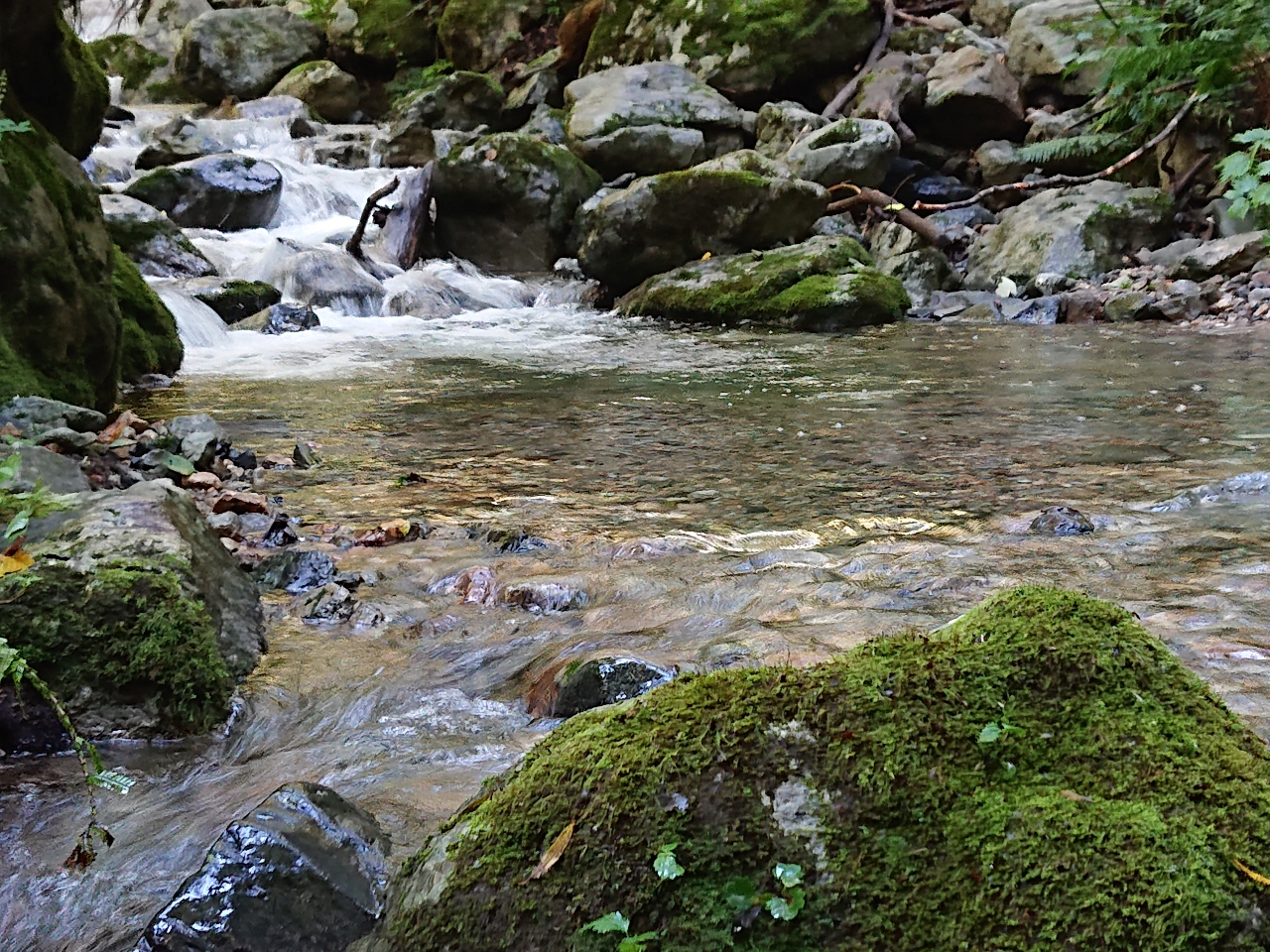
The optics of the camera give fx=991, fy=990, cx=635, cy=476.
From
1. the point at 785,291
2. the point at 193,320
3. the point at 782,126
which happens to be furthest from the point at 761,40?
the point at 193,320

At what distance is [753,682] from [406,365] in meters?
8.74

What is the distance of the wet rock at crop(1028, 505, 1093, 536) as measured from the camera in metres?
4.02

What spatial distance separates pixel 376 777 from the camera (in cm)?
238

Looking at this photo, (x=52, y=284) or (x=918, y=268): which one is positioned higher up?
(x=52, y=284)

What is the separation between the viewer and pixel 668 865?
1.39 m

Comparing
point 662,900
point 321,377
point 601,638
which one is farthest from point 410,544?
point 321,377

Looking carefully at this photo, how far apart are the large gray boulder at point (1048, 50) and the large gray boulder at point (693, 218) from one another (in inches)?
229

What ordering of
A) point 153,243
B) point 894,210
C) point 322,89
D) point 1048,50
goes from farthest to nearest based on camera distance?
point 322,89
point 1048,50
point 894,210
point 153,243

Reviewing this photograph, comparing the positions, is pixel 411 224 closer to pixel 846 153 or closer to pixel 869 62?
pixel 846 153

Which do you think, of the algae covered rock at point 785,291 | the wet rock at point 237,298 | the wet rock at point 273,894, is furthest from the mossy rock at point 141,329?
the wet rock at point 273,894

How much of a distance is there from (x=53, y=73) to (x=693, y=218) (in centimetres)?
838

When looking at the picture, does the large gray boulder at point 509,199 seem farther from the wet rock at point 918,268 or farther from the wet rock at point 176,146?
the wet rock at point 918,268

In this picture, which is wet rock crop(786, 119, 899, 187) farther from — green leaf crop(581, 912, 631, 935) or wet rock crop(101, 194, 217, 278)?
green leaf crop(581, 912, 631, 935)

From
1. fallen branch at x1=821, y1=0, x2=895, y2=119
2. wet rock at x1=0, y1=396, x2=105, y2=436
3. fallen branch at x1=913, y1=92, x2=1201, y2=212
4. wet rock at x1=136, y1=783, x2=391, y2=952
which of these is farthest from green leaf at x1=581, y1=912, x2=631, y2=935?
fallen branch at x1=821, y1=0, x2=895, y2=119
